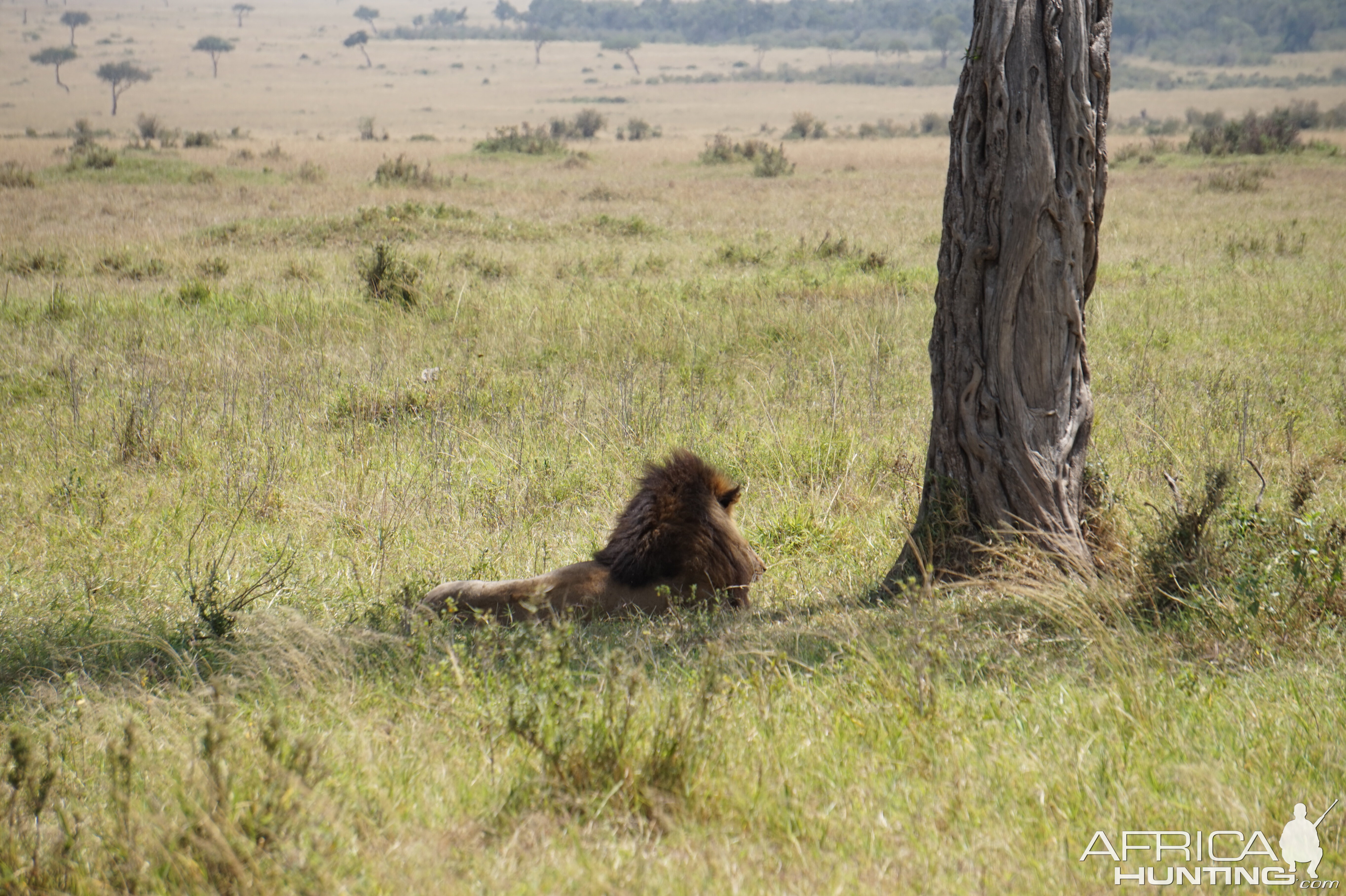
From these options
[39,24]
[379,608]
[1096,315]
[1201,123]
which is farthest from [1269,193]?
[39,24]

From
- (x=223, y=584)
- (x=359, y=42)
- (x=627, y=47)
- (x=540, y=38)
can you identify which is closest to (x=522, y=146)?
(x=223, y=584)

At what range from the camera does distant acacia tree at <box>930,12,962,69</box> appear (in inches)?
4491

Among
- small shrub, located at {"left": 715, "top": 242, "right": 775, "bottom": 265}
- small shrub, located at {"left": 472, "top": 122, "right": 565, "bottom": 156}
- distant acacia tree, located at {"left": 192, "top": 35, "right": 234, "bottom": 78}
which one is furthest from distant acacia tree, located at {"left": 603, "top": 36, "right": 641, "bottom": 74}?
small shrub, located at {"left": 715, "top": 242, "right": 775, "bottom": 265}

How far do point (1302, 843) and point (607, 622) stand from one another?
237 cm

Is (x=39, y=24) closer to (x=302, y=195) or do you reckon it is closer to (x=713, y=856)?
(x=302, y=195)

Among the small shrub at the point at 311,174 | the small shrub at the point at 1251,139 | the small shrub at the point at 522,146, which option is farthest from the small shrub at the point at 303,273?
the small shrub at the point at 1251,139

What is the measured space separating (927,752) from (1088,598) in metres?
1.36

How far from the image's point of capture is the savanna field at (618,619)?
2.27 meters

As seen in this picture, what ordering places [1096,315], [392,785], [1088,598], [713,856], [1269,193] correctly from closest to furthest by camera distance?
1. [713,856]
2. [392,785]
3. [1088,598]
4. [1096,315]
5. [1269,193]

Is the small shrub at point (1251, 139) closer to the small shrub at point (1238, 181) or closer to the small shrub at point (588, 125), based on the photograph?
the small shrub at point (1238, 181)

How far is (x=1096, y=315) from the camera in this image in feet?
31.7

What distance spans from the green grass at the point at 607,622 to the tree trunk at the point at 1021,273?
332mm

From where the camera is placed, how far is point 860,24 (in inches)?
6919

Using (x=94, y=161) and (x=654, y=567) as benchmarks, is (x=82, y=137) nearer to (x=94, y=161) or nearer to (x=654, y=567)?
(x=94, y=161)
